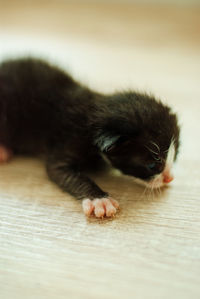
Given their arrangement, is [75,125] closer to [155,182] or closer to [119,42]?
[155,182]

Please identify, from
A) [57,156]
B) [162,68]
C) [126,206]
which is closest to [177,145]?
[126,206]

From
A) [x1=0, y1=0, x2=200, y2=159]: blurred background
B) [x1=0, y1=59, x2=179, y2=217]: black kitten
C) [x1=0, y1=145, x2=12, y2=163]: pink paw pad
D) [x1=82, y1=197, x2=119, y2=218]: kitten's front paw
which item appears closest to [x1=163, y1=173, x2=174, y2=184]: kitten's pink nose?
[x1=0, y1=59, x2=179, y2=217]: black kitten

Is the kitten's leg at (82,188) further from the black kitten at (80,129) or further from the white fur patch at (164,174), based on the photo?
the white fur patch at (164,174)

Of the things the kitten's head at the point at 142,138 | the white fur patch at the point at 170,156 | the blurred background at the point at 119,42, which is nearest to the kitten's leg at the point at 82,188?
the kitten's head at the point at 142,138

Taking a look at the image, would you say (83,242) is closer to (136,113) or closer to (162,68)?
(136,113)

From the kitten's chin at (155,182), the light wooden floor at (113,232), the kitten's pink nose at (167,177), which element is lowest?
the light wooden floor at (113,232)

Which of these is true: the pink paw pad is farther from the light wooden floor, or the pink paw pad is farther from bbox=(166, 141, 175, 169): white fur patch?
bbox=(166, 141, 175, 169): white fur patch

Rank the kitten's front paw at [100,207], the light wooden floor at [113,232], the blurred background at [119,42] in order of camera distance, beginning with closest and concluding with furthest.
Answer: the light wooden floor at [113,232], the kitten's front paw at [100,207], the blurred background at [119,42]
